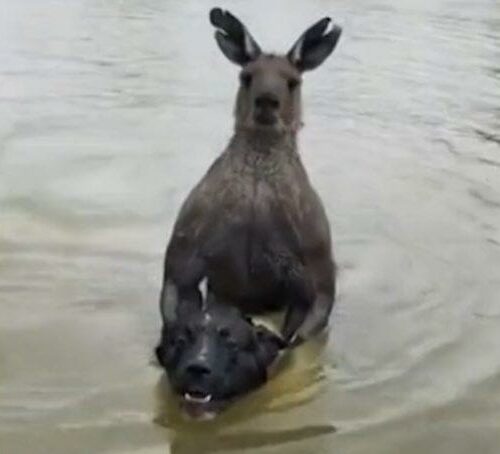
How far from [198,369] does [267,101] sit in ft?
4.39

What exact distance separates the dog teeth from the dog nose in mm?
87

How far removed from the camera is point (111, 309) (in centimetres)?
627

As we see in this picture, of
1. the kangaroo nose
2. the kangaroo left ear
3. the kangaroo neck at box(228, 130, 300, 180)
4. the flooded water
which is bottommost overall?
the flooded water

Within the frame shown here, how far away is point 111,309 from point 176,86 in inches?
229

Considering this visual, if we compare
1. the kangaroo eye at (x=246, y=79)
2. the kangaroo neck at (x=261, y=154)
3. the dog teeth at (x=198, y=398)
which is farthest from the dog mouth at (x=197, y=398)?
the kangaroo eye at (x=246, y=79)

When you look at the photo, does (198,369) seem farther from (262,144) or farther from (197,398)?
(262,144)

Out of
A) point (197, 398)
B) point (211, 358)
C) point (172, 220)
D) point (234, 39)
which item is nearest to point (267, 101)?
point (234, 39)

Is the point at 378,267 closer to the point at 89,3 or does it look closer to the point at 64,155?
the point at 64,155

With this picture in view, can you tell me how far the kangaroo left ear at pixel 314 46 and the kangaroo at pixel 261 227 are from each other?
0.50 feet

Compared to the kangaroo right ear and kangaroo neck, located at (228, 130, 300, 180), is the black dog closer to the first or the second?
kangaroo neck, located at (228, 130, 300, 180)

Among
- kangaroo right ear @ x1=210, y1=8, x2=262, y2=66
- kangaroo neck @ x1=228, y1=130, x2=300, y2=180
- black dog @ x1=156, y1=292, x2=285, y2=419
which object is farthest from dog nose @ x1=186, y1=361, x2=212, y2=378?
kangaroo right ear @ x1=210, y1=8, x2=262, y2=66

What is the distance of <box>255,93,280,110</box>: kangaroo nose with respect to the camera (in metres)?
5.98

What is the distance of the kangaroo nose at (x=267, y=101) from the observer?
5.98 m

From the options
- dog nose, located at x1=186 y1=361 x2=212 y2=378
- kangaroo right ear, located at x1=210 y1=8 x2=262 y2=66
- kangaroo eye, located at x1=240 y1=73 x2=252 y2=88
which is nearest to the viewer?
dog nose, located at x1=186 y1=361 x2=212 y2=378
